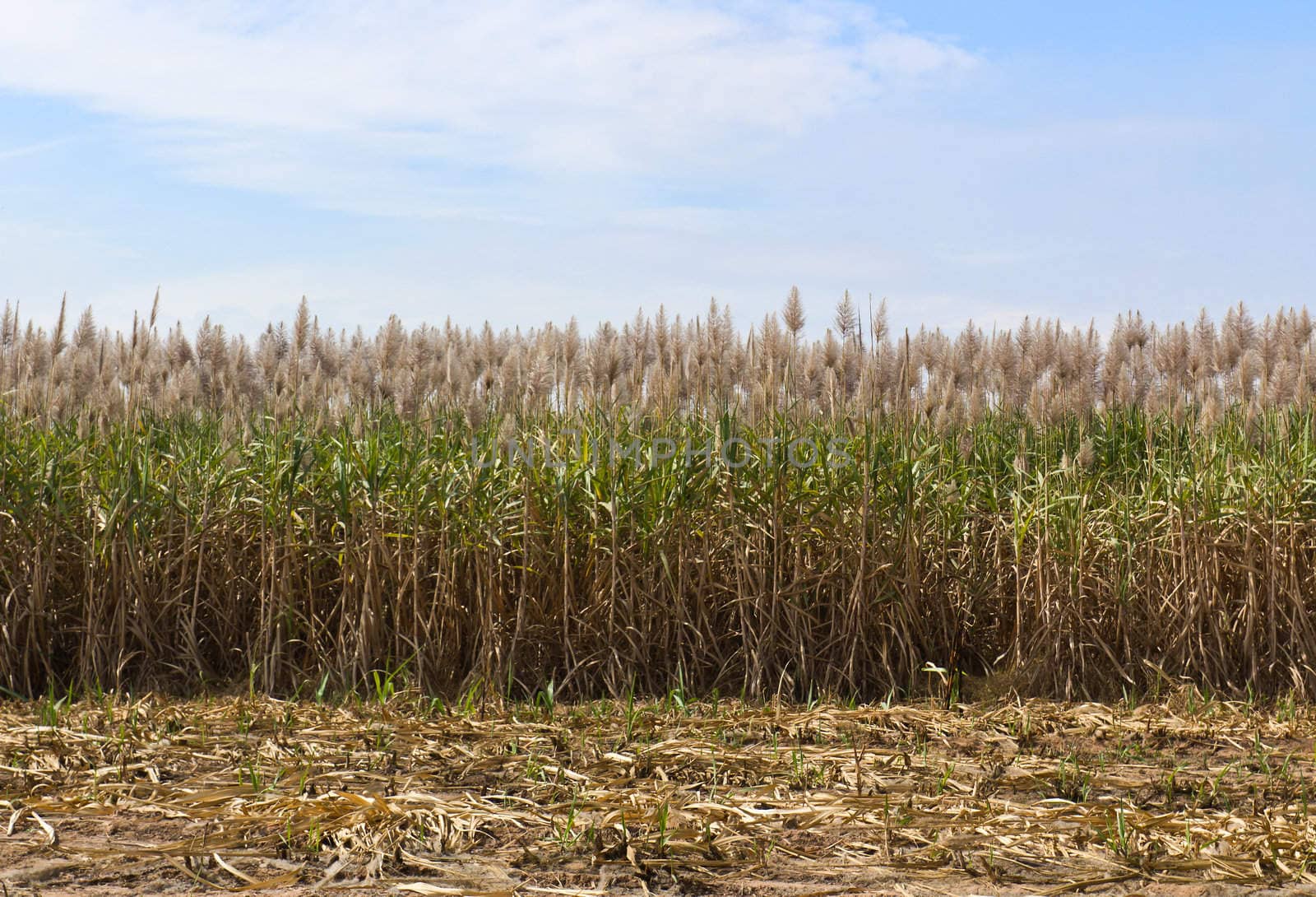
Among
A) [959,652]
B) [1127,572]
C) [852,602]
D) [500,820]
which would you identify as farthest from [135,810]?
[1127,572]

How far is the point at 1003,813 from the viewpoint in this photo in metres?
2.99

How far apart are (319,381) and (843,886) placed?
14.6 feet

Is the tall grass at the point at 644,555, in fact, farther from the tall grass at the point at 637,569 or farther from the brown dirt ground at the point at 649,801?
the brown dirt ground at the point at 649,801

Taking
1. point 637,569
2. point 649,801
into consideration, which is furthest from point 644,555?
point 649,801

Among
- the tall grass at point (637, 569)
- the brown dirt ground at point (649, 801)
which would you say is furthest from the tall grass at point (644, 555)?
the brown dirt ground at point (649, 801)

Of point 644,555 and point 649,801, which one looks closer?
point 649,801

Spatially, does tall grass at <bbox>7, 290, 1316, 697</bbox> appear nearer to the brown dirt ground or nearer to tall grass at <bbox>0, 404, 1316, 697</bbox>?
tall grass at <bbox>0, 404, 1316, 697</bbox>

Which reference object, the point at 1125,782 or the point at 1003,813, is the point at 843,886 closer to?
the point at 1003,813

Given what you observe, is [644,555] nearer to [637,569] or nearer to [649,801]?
[637,569]

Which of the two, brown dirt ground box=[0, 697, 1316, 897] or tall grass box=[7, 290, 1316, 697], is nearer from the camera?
brown dirt ground box=[0, 697, 1316, 897]

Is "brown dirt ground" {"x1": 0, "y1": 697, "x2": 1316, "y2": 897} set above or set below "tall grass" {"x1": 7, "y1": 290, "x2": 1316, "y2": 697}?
below

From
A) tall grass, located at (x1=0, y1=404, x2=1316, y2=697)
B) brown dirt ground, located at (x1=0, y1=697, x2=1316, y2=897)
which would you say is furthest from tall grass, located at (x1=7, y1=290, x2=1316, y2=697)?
brown dirt ground, located at (x1=0, y1=697, x2=1316, y2=897)

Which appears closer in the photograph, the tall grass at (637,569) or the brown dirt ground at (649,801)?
the brown dirt ground at (649,801)

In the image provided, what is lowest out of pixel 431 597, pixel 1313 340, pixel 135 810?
pixel 135 810
